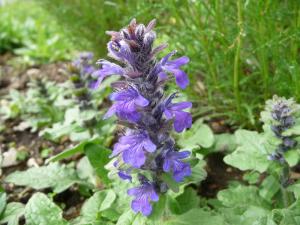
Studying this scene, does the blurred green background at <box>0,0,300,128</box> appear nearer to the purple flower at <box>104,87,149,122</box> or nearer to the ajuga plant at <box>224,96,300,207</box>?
the ajuga plant at <box>224,96,300,207</box>

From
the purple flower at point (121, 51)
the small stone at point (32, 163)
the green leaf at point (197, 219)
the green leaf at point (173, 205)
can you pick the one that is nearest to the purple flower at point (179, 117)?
the purple flower at point (121, 51)

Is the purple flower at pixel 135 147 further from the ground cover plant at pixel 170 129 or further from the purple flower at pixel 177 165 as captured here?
the purple flower at pixel 177 165

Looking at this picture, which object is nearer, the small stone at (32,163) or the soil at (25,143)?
the soil at (25,143)

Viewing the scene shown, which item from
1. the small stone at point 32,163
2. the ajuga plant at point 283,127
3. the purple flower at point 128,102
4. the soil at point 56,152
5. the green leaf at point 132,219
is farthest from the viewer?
the small stone at point 32,163

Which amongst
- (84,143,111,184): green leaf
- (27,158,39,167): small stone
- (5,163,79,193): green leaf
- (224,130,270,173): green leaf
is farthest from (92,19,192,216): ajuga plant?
(27,158,39,167): small stone

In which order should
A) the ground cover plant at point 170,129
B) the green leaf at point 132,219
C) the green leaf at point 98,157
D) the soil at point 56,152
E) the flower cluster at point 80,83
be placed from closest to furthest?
the ground cover plant at point 170,129 < the green leaf at point 132,219 < the green leaf at point 98,157 < the soil at point 56,152 < the flower cluster at point 80,83

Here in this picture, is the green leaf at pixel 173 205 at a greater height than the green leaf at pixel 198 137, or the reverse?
the green leaf at pixel 198 137

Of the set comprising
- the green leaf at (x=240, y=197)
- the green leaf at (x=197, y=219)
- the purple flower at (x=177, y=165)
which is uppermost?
the purple flower at (x=177, y=165)
